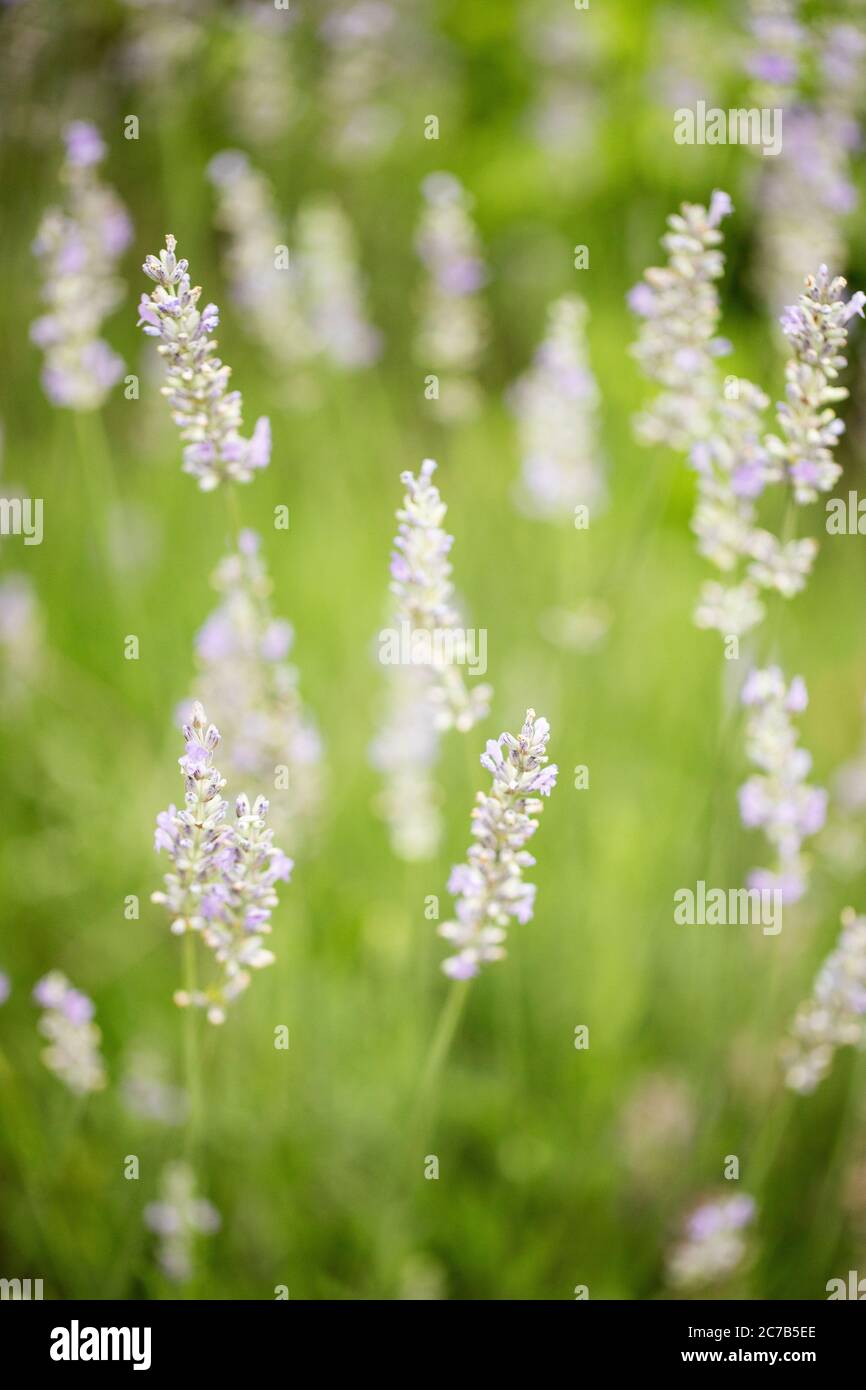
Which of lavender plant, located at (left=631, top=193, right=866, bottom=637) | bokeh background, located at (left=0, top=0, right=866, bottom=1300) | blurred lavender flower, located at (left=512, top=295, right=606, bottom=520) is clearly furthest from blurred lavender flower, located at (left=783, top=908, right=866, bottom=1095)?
blurred lavender flower, located at (left=512, top=295, right=606, bottom=520)

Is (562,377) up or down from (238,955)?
up

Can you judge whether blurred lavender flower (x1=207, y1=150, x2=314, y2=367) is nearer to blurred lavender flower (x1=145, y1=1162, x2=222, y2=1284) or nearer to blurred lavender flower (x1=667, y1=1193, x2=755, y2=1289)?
blurred lavender flower (x1=145, y1=1162, x2=222, y2=1284)

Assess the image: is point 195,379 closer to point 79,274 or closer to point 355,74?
point 79,274

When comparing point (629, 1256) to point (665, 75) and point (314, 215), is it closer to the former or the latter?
point (314, 215)

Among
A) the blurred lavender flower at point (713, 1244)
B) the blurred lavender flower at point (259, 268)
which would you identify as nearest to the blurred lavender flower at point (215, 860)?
the blurred lavender flower at point (713, 1244)

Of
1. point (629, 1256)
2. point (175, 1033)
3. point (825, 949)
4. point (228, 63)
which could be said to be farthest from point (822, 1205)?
point (228, 63)

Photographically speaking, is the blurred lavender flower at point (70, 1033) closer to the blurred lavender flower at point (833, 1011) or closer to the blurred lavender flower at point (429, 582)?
the blurred lavender flower at point (429, 582)
